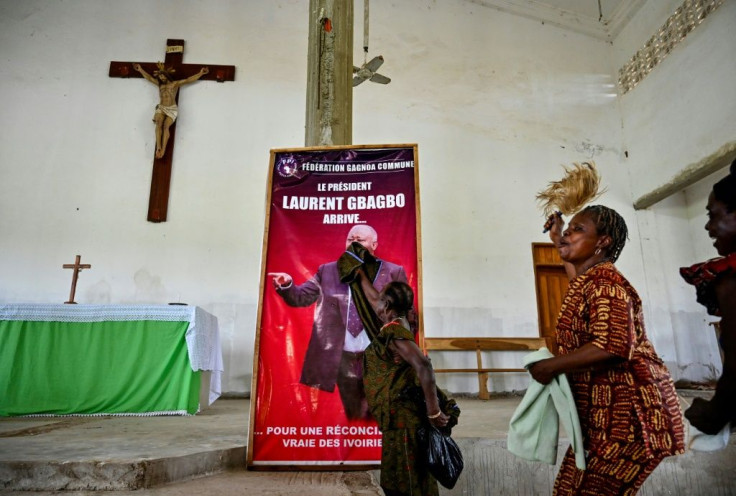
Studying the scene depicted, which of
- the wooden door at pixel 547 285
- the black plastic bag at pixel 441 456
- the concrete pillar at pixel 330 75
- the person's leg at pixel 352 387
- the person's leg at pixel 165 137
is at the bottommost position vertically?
the black plastic bag at pixel 441 456

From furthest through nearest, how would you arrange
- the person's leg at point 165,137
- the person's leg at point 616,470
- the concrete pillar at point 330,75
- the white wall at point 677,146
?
the person's leg at point 165,137, the white wall at point 677,146, the concrete pillar at point 330,75, the person's leg at point 616,470

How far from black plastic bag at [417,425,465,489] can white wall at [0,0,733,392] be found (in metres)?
5.03

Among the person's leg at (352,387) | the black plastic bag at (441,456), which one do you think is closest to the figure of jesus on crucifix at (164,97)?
the person's leg at (352,387)

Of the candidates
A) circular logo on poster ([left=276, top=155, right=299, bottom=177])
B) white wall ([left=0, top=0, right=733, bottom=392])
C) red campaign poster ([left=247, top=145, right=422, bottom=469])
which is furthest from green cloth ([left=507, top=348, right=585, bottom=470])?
white wall ([left=0, top=0, right=733, bottom=392])

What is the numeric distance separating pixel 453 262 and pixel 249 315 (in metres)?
2.88

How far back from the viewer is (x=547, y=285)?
23.9ft

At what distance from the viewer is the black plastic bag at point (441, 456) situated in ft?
5.69

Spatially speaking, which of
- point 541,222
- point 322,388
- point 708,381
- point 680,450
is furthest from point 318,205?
point 708,381

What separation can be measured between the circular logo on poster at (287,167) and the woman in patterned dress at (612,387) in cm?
175

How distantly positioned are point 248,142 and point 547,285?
4773 millimetres

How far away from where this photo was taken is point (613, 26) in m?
8.33

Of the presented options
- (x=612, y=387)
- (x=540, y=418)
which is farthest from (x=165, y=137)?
(x=612, y=387)

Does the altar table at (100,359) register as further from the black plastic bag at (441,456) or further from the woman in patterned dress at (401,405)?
the black plastic bag at (441,456)

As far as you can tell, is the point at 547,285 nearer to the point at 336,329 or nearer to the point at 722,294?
the point at 336,329
